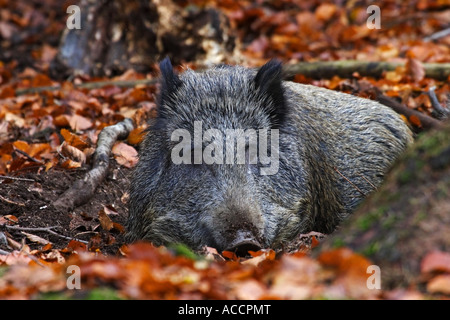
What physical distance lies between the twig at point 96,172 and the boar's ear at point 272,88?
79.5 inches

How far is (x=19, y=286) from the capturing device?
109 inches

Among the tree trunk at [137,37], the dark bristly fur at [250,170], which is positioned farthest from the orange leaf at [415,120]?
the tree trunk at [137,37]

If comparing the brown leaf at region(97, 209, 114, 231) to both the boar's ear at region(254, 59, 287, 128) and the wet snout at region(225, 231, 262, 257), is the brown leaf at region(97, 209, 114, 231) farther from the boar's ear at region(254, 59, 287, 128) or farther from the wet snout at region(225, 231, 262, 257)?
the wet snout at region(225, 231, 262, 257)

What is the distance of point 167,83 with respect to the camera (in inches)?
205

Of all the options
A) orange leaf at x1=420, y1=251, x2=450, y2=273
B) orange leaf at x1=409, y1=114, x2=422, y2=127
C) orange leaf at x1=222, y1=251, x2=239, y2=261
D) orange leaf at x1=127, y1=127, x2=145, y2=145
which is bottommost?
orange leaf at x1=420, y1=251, x2=450, y2=273

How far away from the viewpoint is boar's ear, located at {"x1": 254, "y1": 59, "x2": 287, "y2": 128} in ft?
16.8

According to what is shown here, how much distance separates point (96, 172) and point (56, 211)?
2.22ft

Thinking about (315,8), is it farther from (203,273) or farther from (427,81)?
(203,273)

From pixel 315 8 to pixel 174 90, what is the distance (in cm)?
825

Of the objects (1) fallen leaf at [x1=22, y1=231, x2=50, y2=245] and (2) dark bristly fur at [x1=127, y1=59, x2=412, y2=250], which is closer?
(2) dark bristly fur at [x1=127, y1=59, x2=412, y2=250]

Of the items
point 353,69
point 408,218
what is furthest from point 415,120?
point 408,218

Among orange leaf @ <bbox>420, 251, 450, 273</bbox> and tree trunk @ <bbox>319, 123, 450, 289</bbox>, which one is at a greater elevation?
tree trunk @ <bbox>319, 123, 450, 289</bbox>

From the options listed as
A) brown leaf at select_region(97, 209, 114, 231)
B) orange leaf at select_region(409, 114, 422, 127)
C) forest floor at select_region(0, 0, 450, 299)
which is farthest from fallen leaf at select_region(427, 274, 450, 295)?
orange leaf at select_region(409, 114, 422, 127)
